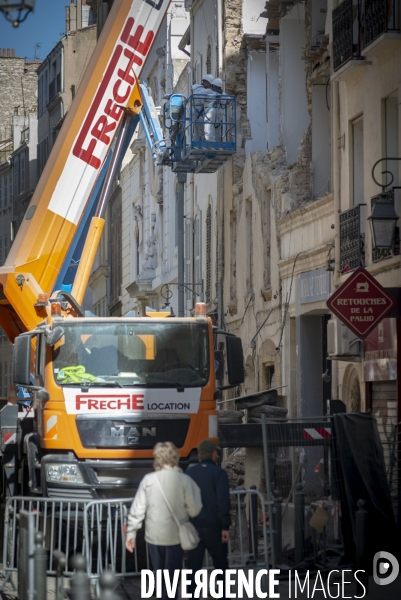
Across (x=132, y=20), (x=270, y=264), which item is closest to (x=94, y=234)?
(x=132, y=20)

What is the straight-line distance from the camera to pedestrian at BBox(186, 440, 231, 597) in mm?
10664

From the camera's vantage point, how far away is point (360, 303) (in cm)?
1485

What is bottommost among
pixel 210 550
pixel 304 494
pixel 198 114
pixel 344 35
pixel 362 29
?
pixel 210 550

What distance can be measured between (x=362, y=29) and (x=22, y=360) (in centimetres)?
855

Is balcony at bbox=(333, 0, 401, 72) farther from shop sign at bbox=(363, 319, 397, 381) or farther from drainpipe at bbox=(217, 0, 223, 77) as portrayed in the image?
drainpipe at bbox=(217, 0, 223, 77)

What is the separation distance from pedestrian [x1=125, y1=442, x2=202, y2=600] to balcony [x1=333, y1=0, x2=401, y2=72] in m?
9.78

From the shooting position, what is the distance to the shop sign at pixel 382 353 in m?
17.9

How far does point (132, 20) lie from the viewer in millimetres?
19438

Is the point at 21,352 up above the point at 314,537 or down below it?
above

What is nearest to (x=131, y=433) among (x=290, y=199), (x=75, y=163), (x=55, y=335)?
(x=55, y=335)

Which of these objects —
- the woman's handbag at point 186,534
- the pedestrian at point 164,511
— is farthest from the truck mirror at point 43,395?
the woman's handbag at point 186,534

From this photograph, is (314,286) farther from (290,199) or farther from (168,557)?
(168,557)

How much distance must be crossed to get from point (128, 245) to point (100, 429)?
3423cm

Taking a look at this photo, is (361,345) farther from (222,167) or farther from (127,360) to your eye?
(222,167)
